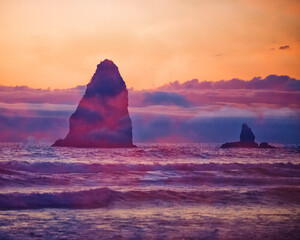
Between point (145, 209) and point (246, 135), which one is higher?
point (145, 209)

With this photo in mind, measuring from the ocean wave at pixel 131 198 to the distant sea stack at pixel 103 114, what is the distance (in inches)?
3811

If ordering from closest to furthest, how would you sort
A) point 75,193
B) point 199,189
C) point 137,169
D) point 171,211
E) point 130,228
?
point 130,228
point 171,211
point 75,193
point 199,189
point 137,169

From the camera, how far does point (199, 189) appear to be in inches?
954

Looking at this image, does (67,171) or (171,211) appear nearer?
(171,211)

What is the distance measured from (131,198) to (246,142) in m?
111

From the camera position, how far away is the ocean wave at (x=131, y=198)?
18.2 meters

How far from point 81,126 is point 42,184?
97.7 m

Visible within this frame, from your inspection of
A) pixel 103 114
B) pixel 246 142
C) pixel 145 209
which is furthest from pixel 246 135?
pixel 145 209

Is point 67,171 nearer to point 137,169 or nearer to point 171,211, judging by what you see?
point 137,169

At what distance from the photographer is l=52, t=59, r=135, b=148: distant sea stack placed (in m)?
120

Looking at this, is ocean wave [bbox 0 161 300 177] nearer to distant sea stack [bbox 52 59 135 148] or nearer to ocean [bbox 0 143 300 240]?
ocean [bbox 0 143 300 240]

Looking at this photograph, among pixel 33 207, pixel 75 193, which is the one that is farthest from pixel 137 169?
pixel 33 207

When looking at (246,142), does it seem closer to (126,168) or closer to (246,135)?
(246,135)

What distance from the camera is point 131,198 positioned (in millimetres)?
20266
